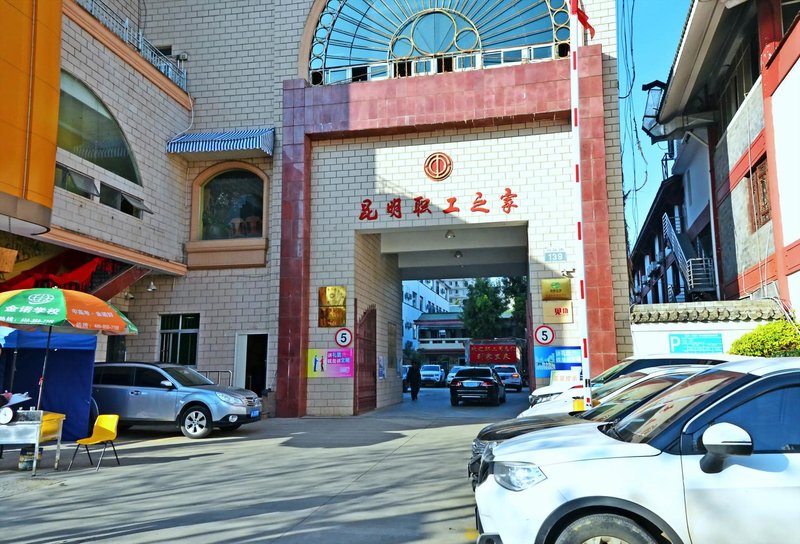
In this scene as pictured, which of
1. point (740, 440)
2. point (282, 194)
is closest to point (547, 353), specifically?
point (282, 194)

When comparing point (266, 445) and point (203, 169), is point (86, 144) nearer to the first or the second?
point (203, 169)

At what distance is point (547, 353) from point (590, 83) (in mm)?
7513

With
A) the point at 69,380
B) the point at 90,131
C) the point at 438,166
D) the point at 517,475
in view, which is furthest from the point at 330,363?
the point at 517,475

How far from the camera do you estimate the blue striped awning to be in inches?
718

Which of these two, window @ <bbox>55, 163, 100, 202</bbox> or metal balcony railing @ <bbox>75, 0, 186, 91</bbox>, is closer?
window @ <bbox>55, 163, 100, 202</bbox>

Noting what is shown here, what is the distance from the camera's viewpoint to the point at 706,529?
3627 mm

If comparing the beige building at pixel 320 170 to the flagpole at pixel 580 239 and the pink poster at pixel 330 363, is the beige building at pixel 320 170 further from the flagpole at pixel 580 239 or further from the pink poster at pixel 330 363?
the flagpole at pixel 580 239

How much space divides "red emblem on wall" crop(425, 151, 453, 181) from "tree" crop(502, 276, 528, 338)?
29.5 meters

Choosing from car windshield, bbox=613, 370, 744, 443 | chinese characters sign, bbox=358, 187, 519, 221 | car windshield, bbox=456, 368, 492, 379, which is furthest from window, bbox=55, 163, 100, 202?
car windshield, bbox=613, 370, 744, 443

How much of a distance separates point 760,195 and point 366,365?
38.7ft

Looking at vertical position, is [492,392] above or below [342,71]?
below

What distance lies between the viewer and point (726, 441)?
3.57 metres

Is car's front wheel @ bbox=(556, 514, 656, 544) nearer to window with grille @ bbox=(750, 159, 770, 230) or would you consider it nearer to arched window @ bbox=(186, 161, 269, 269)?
window with grille @ bbox=(750, 159, 770, 230)

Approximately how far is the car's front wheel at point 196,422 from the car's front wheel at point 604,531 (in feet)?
34.7
